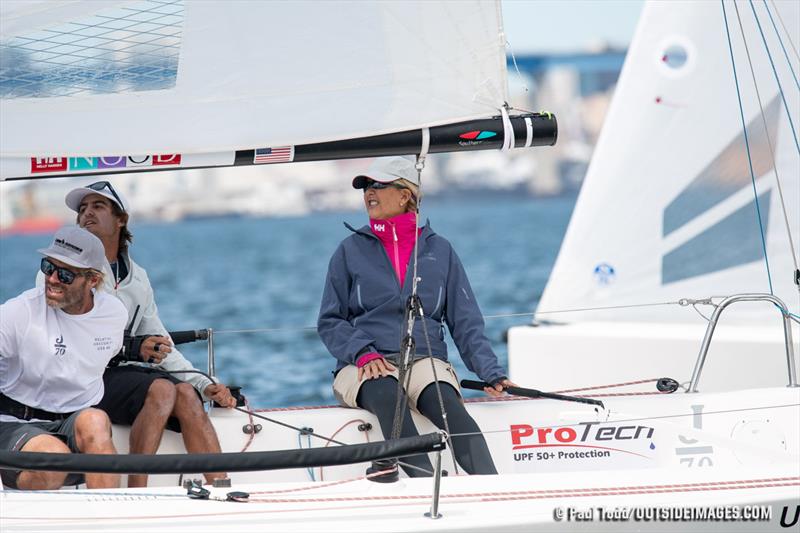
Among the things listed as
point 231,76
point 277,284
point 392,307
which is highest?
point 277,284

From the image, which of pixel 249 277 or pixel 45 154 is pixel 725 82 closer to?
pixel 45 154

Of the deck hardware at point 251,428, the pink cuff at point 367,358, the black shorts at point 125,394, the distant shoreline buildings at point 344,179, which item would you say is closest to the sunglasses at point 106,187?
the black shorts at point 125,394

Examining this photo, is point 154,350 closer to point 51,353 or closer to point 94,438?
point 51,353

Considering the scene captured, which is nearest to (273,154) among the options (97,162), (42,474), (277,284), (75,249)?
(97,162)

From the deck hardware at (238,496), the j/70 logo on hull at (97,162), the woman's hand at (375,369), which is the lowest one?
the deck hardware at (238,496)

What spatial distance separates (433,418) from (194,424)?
688mm

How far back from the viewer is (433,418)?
363 cm

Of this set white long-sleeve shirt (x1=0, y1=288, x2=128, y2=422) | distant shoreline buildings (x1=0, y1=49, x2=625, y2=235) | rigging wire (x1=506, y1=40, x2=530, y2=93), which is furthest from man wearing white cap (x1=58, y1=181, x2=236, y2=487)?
distant shoreline buildings (x1=0, y1=49, x2=625, y2=235)

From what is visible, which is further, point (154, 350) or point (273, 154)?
point (154, 350)

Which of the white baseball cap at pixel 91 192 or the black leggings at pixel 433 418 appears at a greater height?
the white baseball cap at pixel 91 192

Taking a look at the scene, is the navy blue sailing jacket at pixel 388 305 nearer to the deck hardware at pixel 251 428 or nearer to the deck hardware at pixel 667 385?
the deck hardware at pixel 251 428

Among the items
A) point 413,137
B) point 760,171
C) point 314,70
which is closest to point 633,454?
point 413,137

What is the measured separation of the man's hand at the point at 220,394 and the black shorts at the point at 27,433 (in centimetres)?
55

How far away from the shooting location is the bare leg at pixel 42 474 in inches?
123
